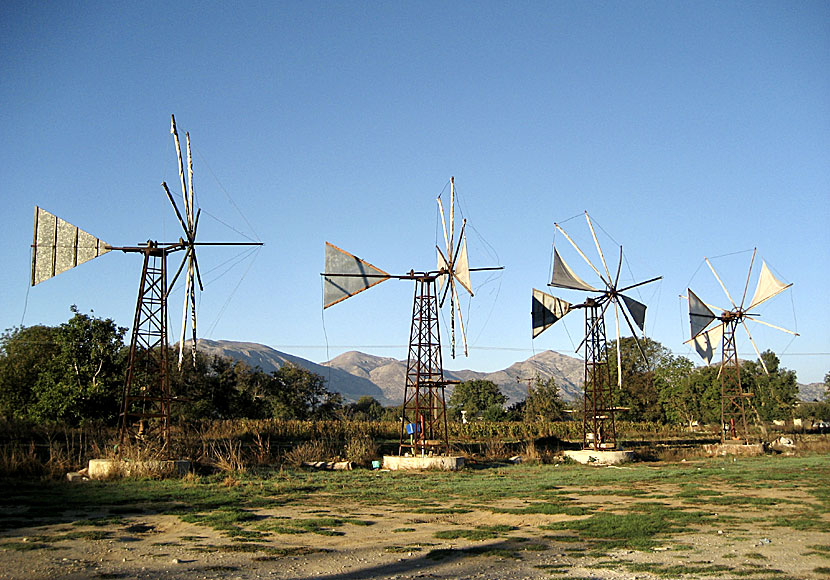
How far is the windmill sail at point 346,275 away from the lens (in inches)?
1219

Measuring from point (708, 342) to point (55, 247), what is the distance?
3869 centimetres

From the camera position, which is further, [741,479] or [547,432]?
[547,432]

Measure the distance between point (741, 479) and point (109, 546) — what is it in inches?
805

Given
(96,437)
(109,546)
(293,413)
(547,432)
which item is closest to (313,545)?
(109,546)

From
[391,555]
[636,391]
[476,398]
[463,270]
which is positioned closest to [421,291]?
[463,270]

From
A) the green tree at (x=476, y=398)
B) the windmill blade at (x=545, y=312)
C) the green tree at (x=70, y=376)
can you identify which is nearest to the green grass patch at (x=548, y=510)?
the windmill blade at (x=545, y=312)

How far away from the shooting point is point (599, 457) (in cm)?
3394

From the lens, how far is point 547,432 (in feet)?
211

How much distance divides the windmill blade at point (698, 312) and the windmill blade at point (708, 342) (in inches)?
42.9

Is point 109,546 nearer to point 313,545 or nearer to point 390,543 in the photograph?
point 313,545

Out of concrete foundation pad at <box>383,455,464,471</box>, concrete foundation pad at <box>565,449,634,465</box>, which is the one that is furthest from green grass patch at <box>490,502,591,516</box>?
concrete foundation pad at <box>565,449,634,465</box>

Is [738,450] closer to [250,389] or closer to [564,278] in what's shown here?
[564,278]

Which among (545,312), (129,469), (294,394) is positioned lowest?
(129,469)

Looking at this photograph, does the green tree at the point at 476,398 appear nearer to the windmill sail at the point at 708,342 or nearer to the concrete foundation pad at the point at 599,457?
the windmill sail at the point at 708,342
